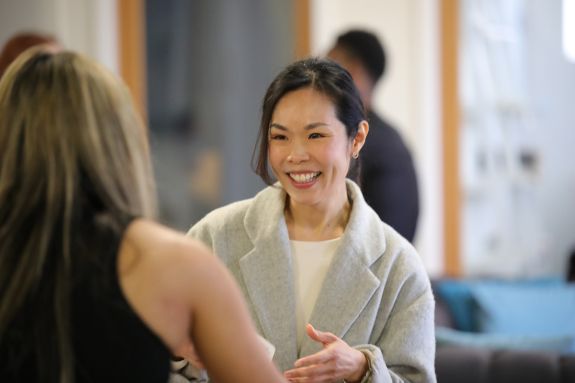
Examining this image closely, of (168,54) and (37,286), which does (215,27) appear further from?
(37,286)

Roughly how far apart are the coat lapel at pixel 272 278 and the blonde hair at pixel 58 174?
621 mm

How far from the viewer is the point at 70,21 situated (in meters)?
5.37

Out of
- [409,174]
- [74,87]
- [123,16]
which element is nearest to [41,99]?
[74,87]

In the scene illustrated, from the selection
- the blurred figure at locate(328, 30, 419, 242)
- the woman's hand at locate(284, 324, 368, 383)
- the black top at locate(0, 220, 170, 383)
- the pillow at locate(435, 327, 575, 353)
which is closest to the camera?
the black top at locate(0, 220, 170, 383)

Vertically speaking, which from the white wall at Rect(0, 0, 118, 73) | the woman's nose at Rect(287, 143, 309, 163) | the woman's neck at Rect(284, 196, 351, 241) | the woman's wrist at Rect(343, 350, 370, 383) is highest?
the white wall at Rect(0, 0, 118, 73)

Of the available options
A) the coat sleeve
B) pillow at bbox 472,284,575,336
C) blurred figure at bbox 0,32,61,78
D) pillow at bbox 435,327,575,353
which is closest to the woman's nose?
the coat sleeve

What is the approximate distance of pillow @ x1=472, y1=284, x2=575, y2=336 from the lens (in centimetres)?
469

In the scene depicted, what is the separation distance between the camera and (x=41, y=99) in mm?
1568

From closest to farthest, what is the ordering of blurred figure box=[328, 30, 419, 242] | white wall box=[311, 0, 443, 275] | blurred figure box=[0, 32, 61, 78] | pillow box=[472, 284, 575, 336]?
blurred figure box=[328, 30, 419, 242] < blurred figure box=[0, 32, 61, 78] < pillow box=[472, 284, 575, 336] < white wall box=[311, 0, 443, 275]

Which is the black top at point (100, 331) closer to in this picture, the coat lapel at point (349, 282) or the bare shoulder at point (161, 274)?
the bare shoulder at point (161, 274)

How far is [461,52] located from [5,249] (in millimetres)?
4142

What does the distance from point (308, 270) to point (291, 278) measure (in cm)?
5

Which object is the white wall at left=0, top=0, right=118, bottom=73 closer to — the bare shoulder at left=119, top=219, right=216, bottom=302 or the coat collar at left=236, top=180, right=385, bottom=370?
the coat collar at left=236, top=180, right=385, bottom=370

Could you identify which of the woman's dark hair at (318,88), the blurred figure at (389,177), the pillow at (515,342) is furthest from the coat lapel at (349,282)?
the pillow at (515,342)
